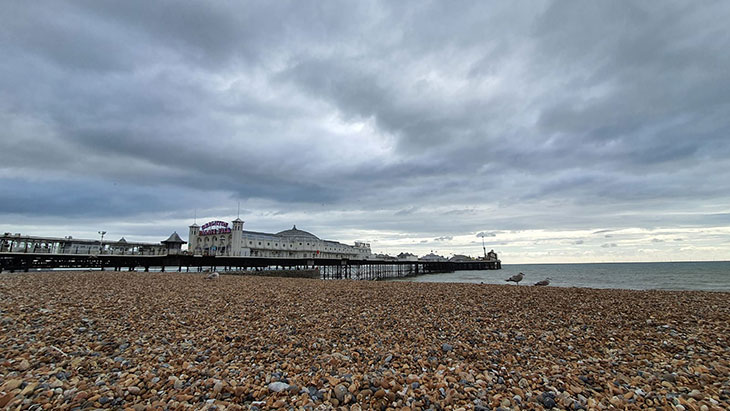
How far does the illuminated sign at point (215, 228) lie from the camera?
54928 mm

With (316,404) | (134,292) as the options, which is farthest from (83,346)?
(134,292)

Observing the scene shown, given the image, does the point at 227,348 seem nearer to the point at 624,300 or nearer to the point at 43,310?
the point at 43,310

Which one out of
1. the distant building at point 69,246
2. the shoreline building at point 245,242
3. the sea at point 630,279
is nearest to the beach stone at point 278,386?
the sea at point 630,279

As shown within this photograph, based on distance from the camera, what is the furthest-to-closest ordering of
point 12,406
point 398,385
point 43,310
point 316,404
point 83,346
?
1. point 43,310
2. point 83,346
3. point 398,385
4. point 316,404
5. point 12,406

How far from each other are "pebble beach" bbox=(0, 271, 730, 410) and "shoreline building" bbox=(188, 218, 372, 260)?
149 feet

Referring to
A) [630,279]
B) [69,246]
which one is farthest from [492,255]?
[69,246]

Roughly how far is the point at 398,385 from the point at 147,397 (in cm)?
332

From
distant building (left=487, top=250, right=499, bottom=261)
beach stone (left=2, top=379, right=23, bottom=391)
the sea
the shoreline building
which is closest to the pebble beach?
beach stone (left=2, top=379, right=23, bottom=391)

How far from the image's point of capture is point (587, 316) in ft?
28.4

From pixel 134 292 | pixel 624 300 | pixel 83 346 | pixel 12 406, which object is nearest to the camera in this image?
pixel 12 406

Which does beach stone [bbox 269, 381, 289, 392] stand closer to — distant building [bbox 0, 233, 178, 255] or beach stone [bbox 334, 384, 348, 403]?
beach stone [bbox 334, 384, 348, 403]

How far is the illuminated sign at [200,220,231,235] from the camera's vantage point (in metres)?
54.9

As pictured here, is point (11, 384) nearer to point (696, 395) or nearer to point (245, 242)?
point (696, 395)

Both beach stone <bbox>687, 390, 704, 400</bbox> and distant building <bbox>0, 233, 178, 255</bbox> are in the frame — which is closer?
beach stone <bbox>687, 390, 704, 400</bbox>
